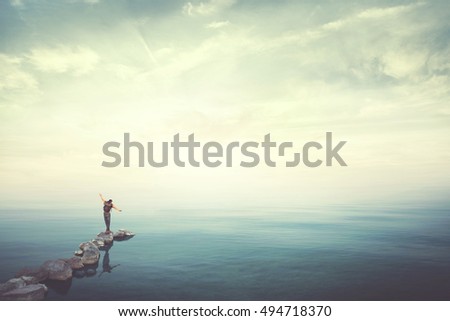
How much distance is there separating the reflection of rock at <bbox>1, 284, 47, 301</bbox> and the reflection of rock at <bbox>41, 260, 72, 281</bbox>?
2.17 m

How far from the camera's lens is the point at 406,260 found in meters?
20.3

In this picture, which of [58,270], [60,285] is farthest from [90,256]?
[60,285]

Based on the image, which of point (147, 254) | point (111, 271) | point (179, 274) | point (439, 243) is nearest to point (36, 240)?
point (147, 254)

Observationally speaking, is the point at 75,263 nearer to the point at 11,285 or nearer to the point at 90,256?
the point at 90,256

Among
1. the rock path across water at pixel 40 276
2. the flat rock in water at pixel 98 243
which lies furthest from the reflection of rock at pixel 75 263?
the flat rock in water at pixel 98 243

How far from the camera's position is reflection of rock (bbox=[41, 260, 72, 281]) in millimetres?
15852

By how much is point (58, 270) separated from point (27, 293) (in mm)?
3234

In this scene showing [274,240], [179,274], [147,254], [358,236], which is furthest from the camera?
[358,236]

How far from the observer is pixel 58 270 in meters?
15.9

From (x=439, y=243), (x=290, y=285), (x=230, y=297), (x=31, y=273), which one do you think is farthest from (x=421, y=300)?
(x=31, y=273)

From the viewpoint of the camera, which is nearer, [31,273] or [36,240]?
[31,273]

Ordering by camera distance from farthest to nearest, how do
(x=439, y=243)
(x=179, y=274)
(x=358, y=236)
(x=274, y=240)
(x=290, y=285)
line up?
(x=358, y=236) → (x=274, y=240) → (x=439, y=243) → (x=179, y=274) → (x=290, y=285)

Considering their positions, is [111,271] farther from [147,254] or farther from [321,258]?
[321,258]

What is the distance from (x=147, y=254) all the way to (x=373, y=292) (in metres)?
16.3
